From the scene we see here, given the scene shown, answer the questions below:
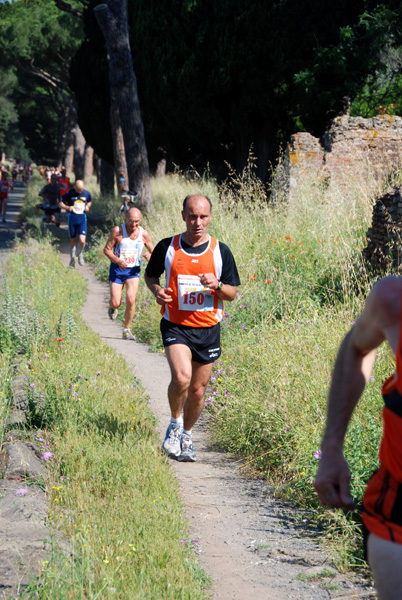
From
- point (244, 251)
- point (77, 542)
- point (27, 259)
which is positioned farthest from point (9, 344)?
point (27, 259)

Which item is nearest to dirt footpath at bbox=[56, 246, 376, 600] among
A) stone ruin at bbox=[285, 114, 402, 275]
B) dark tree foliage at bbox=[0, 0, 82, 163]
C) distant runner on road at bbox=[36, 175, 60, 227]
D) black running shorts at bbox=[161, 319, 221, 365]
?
black running shorts at bbox=[161, 319, 221, 365]

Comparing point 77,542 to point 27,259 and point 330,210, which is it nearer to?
point 330,210

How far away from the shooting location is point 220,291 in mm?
5652

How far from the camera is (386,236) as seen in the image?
9.00m

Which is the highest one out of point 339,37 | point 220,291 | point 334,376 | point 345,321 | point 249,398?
point 339,37

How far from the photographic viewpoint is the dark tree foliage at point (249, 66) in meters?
18.2

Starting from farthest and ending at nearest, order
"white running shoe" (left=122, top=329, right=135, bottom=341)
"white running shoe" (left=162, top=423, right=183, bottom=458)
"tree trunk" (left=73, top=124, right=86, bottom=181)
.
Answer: "tree trunk" (left=73, top=124, right=86, bottom=181), "white running shoe" (left=122, top=329, right=135, bottom=341), "white running shoe" (left=162, top=423, right=183, bottom=458)

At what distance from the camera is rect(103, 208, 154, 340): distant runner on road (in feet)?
33.8

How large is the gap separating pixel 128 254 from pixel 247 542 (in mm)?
6285

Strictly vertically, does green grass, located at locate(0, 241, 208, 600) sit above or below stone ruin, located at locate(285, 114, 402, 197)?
below

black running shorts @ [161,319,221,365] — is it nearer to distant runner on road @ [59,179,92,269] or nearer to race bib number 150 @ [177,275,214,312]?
race bib number 150 @ [177,275,214,312]

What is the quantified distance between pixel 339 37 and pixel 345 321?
1286 cm

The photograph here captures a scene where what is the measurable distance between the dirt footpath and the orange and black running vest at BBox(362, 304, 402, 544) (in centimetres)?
185

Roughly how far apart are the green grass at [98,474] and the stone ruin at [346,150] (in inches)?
347
